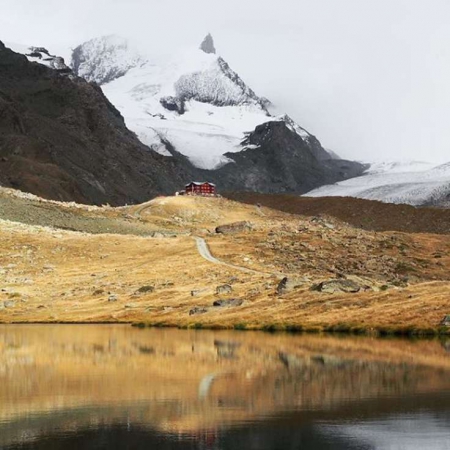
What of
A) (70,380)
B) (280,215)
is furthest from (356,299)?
(280,215)

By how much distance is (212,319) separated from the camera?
6881cm

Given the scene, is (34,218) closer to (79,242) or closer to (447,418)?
(79,242)

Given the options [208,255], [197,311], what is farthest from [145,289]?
[208,255]

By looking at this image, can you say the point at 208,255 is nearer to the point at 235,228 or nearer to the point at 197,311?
the point at 235,228

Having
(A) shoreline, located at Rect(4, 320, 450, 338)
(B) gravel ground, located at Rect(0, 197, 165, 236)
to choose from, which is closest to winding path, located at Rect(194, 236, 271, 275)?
(B) gravel ground, located at Rect(0, 197, 165, 236)

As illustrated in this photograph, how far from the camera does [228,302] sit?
75312mm

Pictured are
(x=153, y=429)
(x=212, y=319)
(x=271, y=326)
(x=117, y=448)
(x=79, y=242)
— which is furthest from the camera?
(x=79, y=242)

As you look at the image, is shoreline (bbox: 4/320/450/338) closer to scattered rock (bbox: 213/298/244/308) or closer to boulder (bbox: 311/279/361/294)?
scattered rock (bbox: 213/298/244/308)

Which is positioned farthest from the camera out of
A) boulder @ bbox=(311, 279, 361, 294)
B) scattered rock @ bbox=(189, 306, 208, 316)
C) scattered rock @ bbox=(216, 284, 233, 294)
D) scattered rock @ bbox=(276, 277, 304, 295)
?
scattered rock @ bbox=(216, 284, 233, 294)

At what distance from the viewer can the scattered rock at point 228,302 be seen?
74.7 meters

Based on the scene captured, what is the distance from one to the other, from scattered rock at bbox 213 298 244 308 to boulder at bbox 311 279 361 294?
649cm

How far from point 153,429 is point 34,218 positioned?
12585 cm

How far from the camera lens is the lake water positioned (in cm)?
2423

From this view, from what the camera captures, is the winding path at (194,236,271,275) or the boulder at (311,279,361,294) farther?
the winding path at (194,236,271,275)
